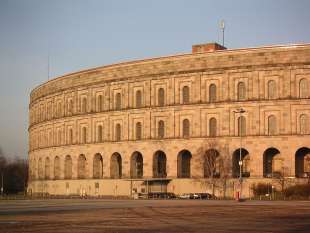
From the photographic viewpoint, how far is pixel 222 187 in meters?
85.6

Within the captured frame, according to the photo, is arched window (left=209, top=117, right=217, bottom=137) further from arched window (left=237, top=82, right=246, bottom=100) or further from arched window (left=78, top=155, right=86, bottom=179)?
arched window (left=78, top=155, right=86, bottom=179)

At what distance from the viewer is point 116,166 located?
100m

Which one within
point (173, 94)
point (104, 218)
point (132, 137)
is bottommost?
point (104, 218)

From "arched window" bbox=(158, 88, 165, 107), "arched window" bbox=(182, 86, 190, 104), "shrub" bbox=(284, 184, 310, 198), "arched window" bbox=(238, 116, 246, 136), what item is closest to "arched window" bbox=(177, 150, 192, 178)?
"arched window" bbox=(182, 86, 190, 104)

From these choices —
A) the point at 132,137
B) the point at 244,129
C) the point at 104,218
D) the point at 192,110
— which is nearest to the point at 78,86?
the point at 132,137

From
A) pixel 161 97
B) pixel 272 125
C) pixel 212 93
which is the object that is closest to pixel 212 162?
pixel 272 125

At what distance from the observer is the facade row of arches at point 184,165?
8431 cm

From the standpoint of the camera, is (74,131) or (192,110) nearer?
(192,110)

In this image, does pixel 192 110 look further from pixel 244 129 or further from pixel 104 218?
pixel 104 218

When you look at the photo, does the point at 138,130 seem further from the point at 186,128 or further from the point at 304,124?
the point at 304,124

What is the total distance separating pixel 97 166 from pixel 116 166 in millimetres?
3918

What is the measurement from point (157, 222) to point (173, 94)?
191ft

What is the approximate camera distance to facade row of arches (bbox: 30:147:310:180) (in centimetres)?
8431

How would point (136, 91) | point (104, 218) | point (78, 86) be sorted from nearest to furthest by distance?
point (104, 218) < point (136, 91) < point (78, 86)
